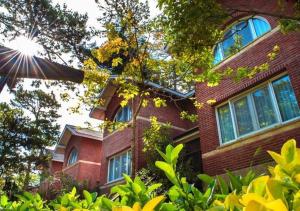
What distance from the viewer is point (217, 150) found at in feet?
32.8

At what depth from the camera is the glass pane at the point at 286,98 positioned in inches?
324

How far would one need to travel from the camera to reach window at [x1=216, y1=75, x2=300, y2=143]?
8477 mm

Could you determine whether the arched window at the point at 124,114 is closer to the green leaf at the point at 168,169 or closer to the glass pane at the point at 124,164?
the glass pane at the point at 124,164

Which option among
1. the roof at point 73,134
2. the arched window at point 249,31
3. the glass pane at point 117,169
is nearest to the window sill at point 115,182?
the glass pane at point 117,169

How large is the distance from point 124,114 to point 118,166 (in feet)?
10.3

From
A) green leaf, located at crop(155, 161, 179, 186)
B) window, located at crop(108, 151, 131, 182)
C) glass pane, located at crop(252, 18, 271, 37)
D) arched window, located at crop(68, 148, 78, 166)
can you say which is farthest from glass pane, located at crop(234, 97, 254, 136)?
arched window, located at crop(68, 148, 78, 166)

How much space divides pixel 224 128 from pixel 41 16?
37.7 ft

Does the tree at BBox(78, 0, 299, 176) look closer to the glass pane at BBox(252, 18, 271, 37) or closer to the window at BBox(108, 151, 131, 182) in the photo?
the glass pane at BBox(252, 18, 271, 37)

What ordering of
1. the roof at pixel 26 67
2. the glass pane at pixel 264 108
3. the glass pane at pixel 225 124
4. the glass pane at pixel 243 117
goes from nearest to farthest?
the roof at pixel 26 67, the glass pane at pixel 264 108, the glass pane at pixel 243 117, the glass pane at pixel 225 124

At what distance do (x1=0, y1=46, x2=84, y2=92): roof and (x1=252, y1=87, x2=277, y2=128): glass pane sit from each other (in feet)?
19.8

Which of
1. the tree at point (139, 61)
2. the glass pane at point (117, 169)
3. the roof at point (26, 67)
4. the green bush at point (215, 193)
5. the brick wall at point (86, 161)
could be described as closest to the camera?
the green bush at point (215, 193)

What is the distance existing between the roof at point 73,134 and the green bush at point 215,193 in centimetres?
2015

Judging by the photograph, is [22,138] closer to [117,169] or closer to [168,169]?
[117,169]

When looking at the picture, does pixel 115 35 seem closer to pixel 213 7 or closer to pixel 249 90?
pixel 213 7
